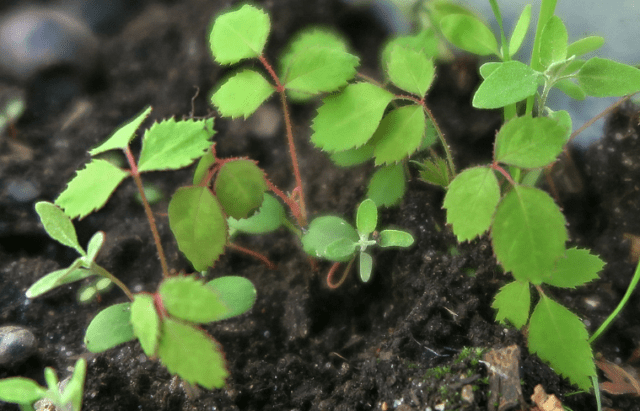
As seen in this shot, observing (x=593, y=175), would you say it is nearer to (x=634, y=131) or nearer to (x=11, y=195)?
(x=634, y=131)

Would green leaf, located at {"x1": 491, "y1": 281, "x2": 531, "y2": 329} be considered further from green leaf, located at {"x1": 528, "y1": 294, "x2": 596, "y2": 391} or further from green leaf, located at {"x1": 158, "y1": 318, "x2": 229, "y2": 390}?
green leaf, located at {"x1": 158, "y1": 318, "x2": 229, "y2": 390}

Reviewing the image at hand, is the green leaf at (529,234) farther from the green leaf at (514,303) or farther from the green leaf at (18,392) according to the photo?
the green leaf at (18,392)

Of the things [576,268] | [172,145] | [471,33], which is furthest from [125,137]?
[576,268]

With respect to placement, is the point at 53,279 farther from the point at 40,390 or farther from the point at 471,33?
the point at 471,33

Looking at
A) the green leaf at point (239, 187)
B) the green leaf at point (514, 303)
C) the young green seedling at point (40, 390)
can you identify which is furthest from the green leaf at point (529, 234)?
the young green seedling at point (40, 390)

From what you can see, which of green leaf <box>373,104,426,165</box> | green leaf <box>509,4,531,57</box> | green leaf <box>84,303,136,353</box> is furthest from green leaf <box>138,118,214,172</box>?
green leaf <box>509,4,531,57</box>
